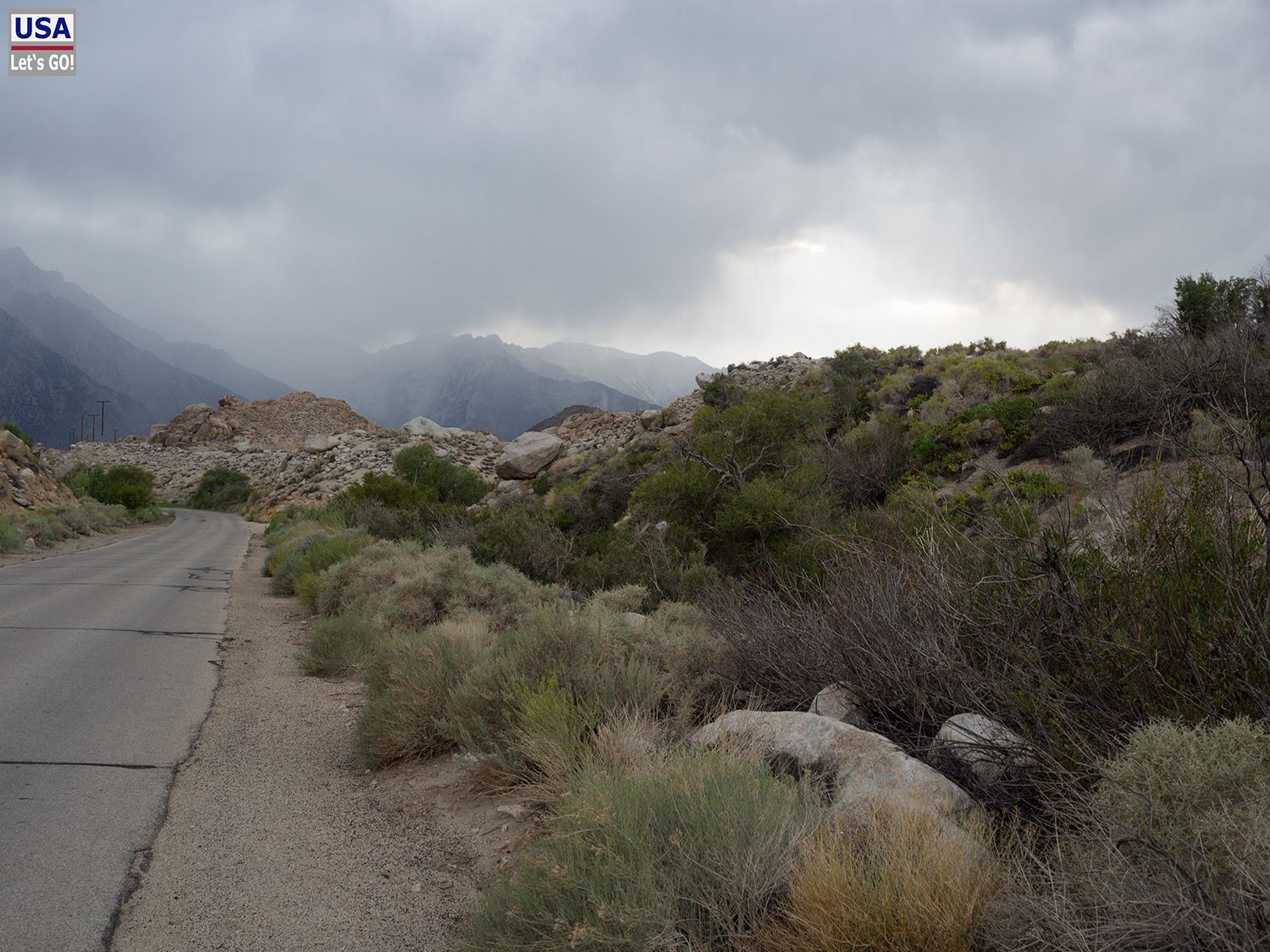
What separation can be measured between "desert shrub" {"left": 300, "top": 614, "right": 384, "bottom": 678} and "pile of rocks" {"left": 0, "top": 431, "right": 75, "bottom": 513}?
27.9 meters

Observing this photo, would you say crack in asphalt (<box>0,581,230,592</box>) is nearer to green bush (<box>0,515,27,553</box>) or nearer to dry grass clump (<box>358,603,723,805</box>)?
green bush (<box>0,515,27,553</box>)

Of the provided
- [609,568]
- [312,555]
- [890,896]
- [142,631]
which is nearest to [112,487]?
[312,555]

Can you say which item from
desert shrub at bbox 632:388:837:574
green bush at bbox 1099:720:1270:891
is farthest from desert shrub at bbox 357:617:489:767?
desert shrub at bbox 632:388:837:574

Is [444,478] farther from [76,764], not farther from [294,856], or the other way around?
[294,856]

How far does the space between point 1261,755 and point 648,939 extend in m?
2.15

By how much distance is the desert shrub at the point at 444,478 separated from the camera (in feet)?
106

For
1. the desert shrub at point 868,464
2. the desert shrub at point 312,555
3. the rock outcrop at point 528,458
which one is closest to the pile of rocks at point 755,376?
the rock outcrop at point 528,458

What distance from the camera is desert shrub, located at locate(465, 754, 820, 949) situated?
2.66 meters

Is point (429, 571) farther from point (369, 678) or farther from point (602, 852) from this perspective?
point (602, 852)

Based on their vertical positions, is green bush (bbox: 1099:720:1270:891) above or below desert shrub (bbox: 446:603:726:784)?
above

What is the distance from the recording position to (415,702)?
6.05 metres

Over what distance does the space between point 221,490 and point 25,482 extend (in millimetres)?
40478

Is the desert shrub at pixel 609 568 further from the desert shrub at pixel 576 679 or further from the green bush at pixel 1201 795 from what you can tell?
the green bush at pixel 1201 795

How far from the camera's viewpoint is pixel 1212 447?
4.11 metres
